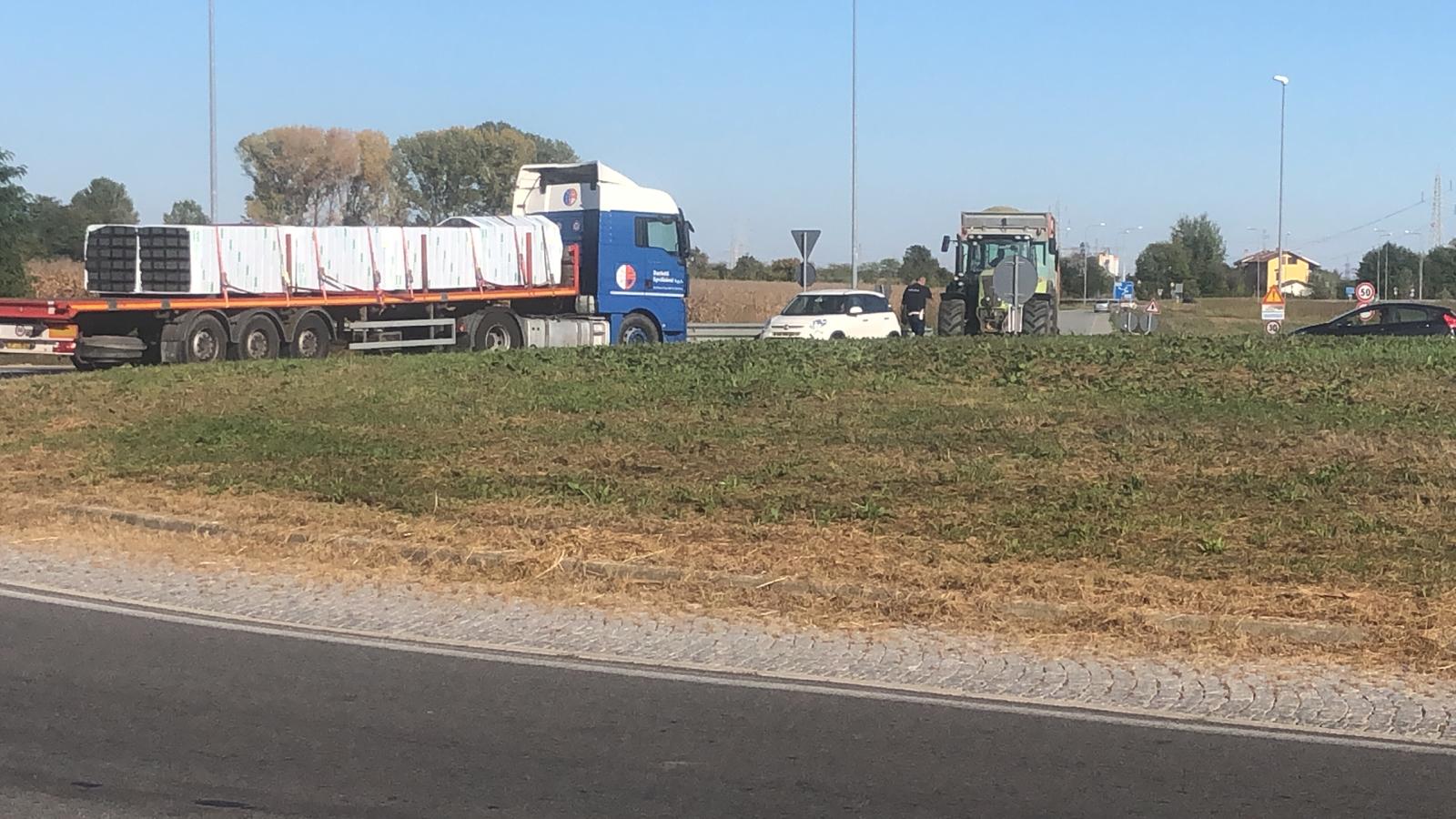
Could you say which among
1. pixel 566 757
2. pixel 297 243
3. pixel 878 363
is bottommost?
pixel 566 757

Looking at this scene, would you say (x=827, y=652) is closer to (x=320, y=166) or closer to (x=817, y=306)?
(x=817, y=306)

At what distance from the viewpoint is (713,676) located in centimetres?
784

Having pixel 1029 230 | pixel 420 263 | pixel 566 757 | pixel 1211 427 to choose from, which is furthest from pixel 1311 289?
pixel 566 757

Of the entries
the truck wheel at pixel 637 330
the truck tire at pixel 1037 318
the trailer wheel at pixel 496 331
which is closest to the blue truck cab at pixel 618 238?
the truck wheel at pixel 637 330

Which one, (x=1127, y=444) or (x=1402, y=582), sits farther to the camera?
(x=1127, y=444)

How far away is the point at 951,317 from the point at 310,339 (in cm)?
1463

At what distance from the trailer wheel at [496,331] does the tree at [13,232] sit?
54.2 ft

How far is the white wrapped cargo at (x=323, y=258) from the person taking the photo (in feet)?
82.2

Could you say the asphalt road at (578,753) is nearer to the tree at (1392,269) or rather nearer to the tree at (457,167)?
the tree at (457,167)

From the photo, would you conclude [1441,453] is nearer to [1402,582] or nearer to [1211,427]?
[1211,427]

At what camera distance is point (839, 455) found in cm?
1423

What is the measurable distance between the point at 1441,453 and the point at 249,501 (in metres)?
10.4

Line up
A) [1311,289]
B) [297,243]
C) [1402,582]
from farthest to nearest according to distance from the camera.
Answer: [1311,289] < [297,243] < [1402,582]

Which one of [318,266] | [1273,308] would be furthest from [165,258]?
[1273,308]
